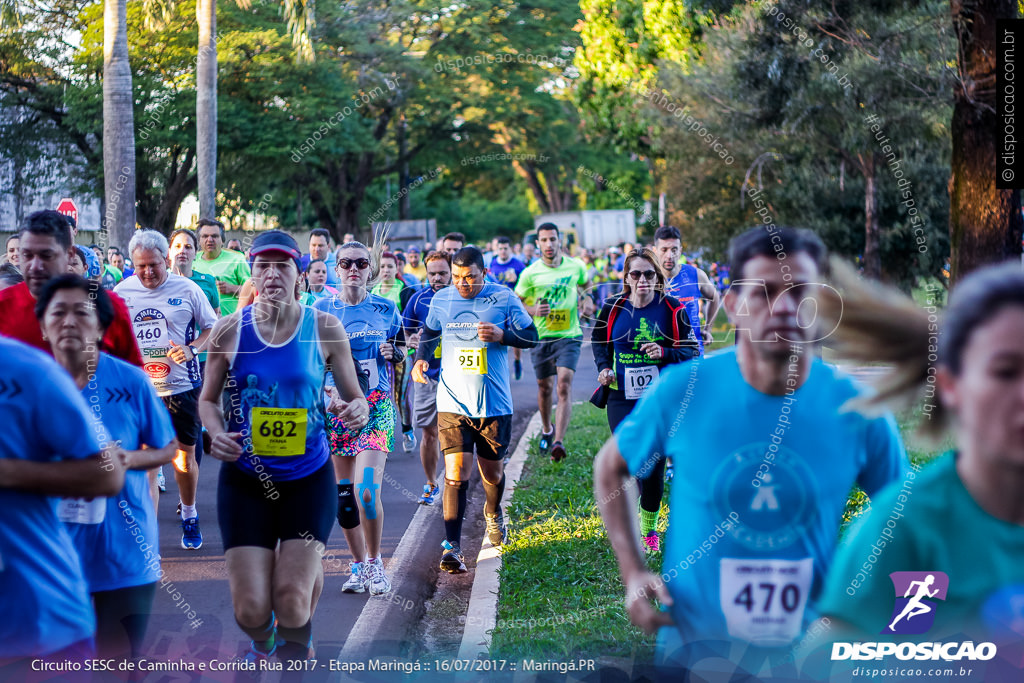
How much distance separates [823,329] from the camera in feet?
8.22

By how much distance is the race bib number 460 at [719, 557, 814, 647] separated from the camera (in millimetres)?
2650

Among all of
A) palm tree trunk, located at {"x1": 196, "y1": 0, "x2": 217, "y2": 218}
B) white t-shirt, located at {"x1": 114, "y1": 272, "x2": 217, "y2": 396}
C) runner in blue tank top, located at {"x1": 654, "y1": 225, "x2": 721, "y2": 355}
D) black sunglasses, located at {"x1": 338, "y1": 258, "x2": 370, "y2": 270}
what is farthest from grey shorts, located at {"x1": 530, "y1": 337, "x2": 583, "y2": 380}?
palm tree trunk, located at {"x1": 196, "y1": 0, "x2": 217, "y2": 218}

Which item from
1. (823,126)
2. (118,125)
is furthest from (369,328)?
(823,126)

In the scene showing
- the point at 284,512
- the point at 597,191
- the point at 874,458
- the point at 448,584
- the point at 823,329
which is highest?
the point at 597,191

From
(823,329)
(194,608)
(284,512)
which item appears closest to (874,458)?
(823,329)

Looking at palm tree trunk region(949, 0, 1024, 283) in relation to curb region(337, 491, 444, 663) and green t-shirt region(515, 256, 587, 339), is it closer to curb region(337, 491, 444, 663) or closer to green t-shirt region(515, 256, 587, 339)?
green t-shirt region(515, 256, 587, 339)

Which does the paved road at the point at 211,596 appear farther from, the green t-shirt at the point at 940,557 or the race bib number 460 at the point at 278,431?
the green t-shirt at the point at 940,557

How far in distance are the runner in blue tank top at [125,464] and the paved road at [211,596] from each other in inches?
37.9

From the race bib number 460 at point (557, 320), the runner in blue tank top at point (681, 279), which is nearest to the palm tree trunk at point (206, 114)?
the race bib number 460 at point (557, 320)

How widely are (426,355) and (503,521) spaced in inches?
54.2

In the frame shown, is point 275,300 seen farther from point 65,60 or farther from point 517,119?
point 517,119

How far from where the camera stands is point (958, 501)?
201cm

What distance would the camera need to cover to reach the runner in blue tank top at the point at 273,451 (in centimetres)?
426

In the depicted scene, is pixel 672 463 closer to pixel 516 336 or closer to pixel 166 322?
pixel 516 336
